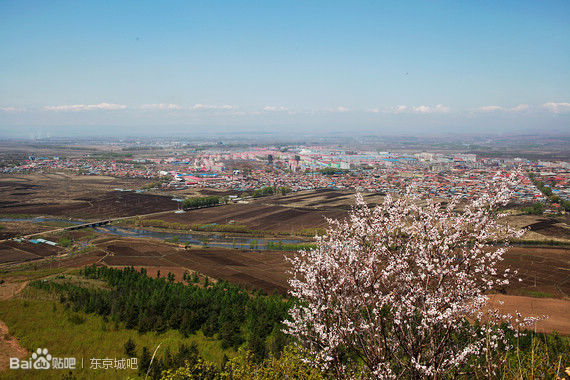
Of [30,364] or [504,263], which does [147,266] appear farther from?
[504,263]

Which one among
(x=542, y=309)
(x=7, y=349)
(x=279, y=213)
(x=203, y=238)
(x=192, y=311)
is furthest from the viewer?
(x=279, y=213)

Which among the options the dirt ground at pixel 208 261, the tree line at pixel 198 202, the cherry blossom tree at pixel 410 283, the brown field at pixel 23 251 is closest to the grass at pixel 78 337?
the dirt ground at pixel 208 261

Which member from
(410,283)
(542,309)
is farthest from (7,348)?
(542,309)

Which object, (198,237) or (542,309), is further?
(198,237)

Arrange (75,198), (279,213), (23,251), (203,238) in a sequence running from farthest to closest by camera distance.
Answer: (75,198) → (279,213) → (203,238) → (23,251)

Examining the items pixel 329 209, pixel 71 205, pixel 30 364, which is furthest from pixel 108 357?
pixel 71 205

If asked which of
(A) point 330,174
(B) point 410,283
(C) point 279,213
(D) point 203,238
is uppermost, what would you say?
(B) point 410,283

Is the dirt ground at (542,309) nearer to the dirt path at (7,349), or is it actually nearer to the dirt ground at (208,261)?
the dirt ground at (208,261)

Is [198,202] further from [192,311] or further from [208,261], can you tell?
[192,311]
